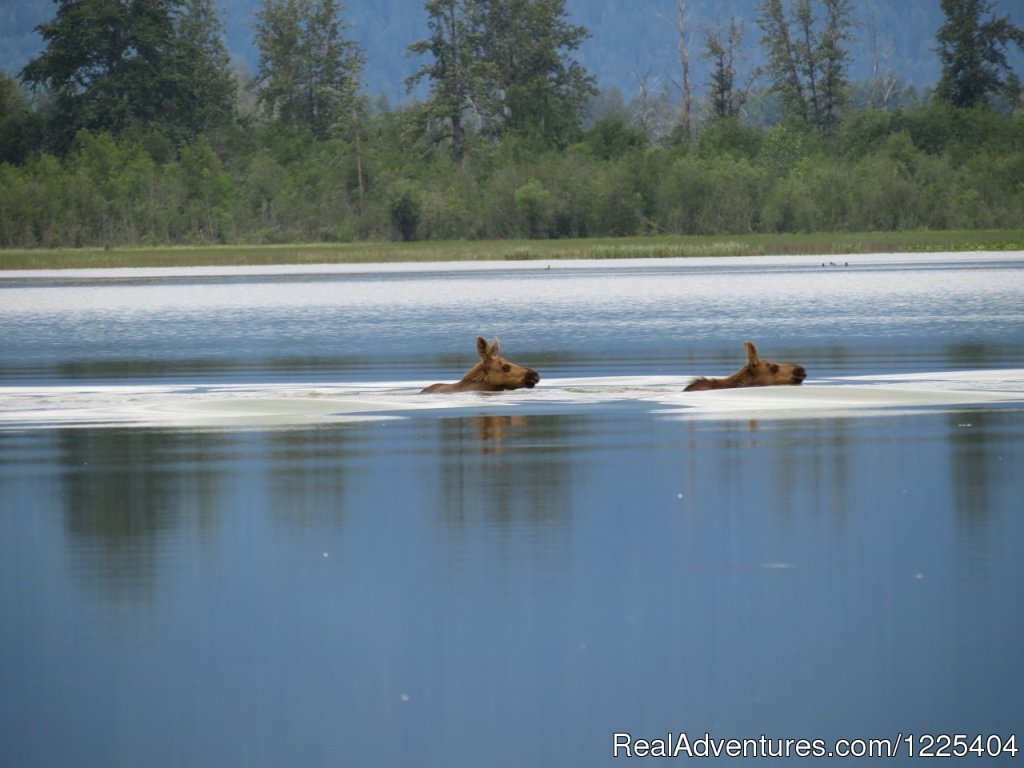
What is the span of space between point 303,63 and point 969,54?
118ft

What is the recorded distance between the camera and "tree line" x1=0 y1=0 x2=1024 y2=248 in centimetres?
8512

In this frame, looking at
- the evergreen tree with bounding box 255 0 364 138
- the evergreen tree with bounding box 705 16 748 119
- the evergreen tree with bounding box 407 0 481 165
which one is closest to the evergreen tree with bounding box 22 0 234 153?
the evergreen tree with bounding box 255 0 364 138

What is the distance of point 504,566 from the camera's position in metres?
11.0

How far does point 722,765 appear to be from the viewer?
7.61 metres

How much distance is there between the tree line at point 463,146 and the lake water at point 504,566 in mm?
60277

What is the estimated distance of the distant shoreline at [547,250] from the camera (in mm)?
76625

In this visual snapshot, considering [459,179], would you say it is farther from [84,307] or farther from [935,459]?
[935,459]

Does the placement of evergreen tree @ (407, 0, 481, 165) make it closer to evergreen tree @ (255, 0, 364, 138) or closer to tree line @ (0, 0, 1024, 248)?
tree line @ (0, 0, 1024, 248)

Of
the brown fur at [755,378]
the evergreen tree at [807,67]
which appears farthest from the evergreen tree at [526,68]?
the brown fur at [755,378]

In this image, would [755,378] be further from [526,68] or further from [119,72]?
[119,72]

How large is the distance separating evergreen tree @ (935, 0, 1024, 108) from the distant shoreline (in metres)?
20.4

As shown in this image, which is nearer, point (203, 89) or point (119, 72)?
point (119, 72)

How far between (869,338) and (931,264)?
34589mm

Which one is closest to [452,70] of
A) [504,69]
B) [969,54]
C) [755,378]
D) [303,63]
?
[504,69]
